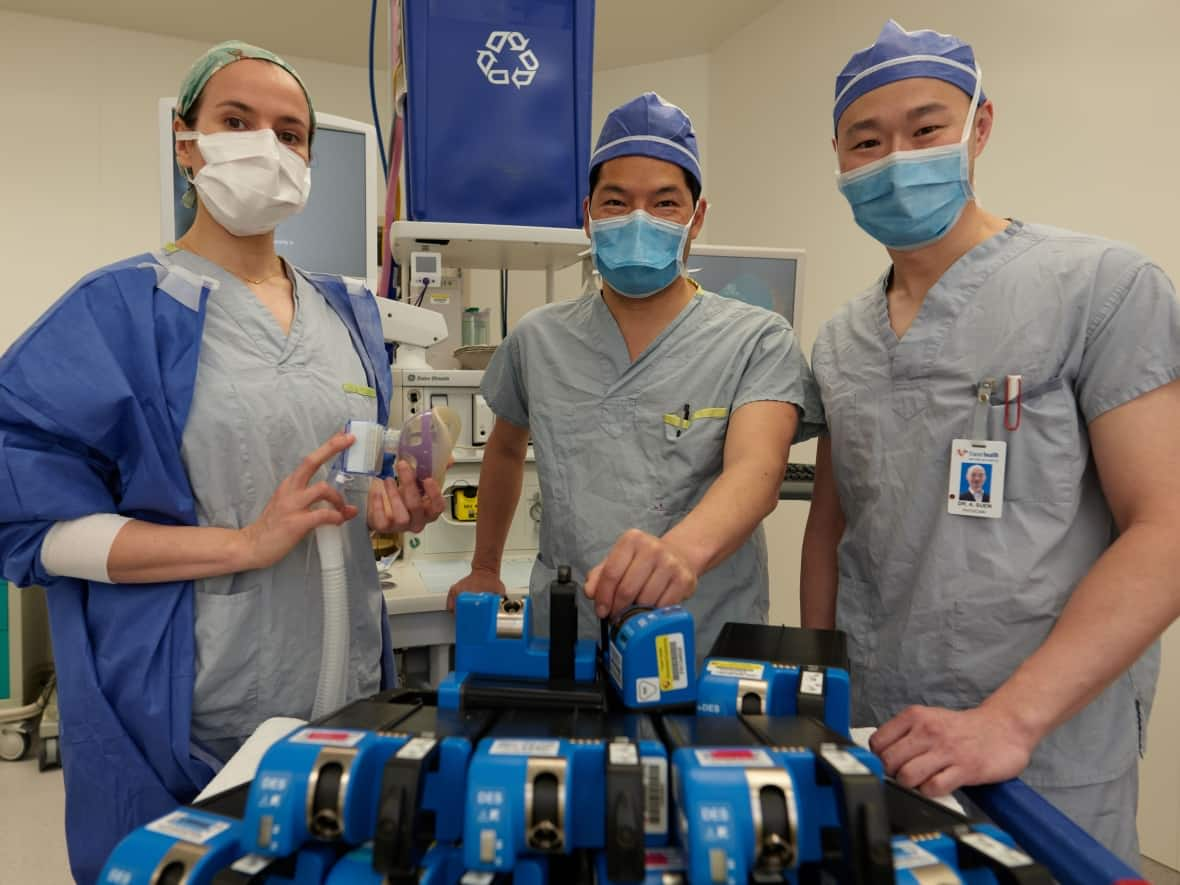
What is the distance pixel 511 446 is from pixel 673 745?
96 cm

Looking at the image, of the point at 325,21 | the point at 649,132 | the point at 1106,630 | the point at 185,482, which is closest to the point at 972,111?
the point at 649,132

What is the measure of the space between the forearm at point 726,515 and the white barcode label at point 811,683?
10.8 inches

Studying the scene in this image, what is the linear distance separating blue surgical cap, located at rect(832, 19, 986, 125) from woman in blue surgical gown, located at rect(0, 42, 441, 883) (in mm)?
857

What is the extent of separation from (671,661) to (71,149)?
4.03 metres

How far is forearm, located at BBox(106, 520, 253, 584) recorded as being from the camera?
3.21 feet

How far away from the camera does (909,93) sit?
1.06m

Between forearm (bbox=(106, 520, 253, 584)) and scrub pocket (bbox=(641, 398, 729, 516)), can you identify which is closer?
forearm (bbox=(106, 520, 253, 584))

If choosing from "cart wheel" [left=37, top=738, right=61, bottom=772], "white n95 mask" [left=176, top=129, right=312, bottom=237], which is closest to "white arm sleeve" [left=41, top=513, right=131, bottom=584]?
"white n95 mask" [left=176, top=129, right=312, bottom=237]

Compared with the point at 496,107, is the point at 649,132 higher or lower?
lower

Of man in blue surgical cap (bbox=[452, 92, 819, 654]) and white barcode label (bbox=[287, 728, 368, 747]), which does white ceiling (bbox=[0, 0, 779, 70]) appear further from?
white barcode label (bbox=[287, 728, 368, 747])

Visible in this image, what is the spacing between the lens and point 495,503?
4.85ft

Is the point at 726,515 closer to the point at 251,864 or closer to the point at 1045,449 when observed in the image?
the point at 1045,449

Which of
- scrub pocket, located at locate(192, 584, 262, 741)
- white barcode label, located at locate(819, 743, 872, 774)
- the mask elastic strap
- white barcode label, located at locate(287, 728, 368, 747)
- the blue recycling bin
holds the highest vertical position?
the blue recycling bin

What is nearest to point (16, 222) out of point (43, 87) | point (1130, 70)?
point (43, 87)
